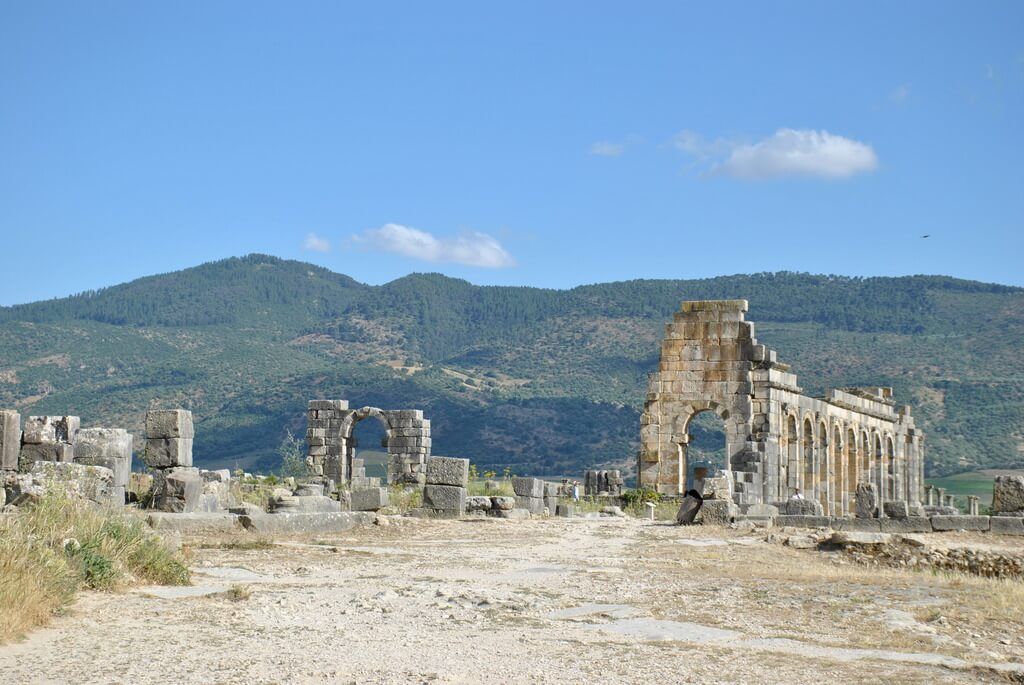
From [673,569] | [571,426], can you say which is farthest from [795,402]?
[571,426]

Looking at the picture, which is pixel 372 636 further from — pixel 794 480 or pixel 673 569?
pixel 794 480

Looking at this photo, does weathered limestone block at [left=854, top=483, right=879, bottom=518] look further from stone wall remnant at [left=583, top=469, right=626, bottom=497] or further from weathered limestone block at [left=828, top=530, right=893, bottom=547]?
stone wall remnant at [left=583, top=469, right=626, bottom=497]

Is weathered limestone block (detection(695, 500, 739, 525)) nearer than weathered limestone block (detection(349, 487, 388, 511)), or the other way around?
weathered limestone block (detection(349, 487, 388, 511))

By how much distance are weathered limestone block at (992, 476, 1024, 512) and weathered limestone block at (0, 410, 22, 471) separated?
50.9 feet

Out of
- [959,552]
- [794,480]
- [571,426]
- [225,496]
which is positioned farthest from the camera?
[571,426]

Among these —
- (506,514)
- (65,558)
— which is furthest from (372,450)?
(65,558)

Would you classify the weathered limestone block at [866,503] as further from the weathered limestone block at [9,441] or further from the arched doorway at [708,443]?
the arched doorway at [708,443]

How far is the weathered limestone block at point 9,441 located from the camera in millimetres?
19984

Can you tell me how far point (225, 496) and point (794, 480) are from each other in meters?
18.7

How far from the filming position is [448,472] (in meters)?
23.9

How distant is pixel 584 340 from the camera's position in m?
117

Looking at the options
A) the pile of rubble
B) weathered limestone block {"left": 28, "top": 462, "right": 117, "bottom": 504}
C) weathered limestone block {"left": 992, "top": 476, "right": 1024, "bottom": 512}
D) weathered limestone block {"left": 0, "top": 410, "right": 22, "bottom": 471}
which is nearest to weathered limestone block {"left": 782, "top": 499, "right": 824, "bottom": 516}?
weathered limestone block {"left": 992, "top": 476, "right": 1024, "bottom": 512}

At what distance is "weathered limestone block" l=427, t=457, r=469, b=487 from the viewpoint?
78.1ft

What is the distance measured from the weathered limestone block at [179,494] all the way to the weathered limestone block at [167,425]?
67.8 inches
